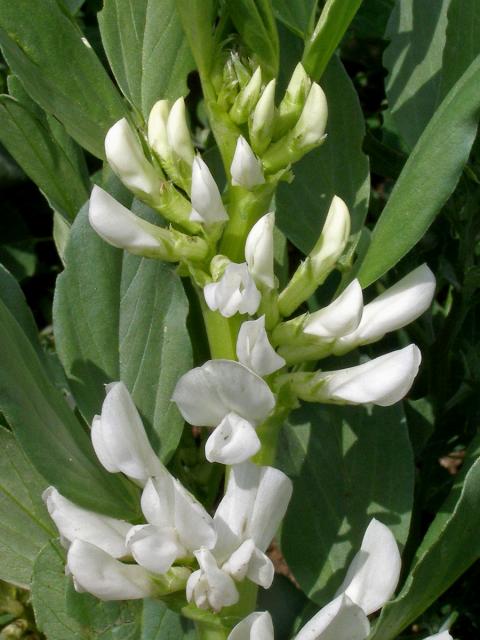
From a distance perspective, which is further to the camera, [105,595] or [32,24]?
[32,24]

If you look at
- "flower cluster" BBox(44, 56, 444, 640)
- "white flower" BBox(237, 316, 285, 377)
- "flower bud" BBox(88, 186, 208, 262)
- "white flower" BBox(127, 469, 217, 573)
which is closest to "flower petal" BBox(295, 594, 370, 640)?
"flower cluster" BBox(44, 56, 444, 640)

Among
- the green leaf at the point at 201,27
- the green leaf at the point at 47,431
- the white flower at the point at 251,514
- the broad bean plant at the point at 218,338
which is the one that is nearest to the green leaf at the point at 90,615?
the broad bean plant at the point at 218,338

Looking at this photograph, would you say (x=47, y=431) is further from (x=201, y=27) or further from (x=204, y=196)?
(x=201, y=27)

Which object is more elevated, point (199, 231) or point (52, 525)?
point (199, 231)

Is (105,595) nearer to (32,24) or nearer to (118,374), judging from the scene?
(118,374)

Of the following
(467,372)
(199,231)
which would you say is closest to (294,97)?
(199,231)

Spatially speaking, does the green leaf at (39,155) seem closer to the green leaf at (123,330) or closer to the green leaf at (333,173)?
the green leaf at (123,330)

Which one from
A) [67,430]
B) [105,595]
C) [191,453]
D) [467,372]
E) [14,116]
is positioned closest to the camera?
[105,595]
